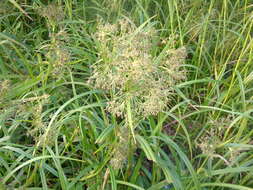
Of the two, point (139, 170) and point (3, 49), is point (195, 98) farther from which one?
point (3, 49)

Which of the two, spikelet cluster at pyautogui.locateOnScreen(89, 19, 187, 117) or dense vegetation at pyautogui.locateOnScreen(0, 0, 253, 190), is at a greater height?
spikelet cluster at pyautogui.locateOnScreen(89, 19, 187, 117)

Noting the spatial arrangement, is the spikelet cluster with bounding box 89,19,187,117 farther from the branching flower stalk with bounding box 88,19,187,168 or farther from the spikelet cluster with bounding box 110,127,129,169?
the spikelet cluster with bounding box 110,127,129,169

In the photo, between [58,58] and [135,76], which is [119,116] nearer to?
[58,58]

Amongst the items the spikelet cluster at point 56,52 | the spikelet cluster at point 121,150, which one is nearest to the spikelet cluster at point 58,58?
the spikelet cluster at point 56,52

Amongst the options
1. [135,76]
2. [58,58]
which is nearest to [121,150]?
[135,76]

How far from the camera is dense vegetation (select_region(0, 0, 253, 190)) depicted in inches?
61.5

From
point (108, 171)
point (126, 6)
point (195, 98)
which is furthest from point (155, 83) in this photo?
point (126, 6)

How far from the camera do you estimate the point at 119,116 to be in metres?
2.10

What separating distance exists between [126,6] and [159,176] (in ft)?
5.07

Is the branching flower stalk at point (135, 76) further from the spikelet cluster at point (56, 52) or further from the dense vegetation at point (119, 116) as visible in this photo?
the spikelet cluster at point (56, 52)

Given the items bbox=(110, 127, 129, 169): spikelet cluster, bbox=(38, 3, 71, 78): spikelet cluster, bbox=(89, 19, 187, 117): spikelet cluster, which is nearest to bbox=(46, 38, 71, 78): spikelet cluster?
bbox=(38, 3, 71, 78): spikelet cluster

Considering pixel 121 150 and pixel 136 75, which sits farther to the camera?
pixel 121 150

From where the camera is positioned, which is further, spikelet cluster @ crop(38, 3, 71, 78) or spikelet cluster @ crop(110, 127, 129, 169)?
spikelet cluster @ crop(38, 3, 71, 78)

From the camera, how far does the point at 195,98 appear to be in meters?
2.49
